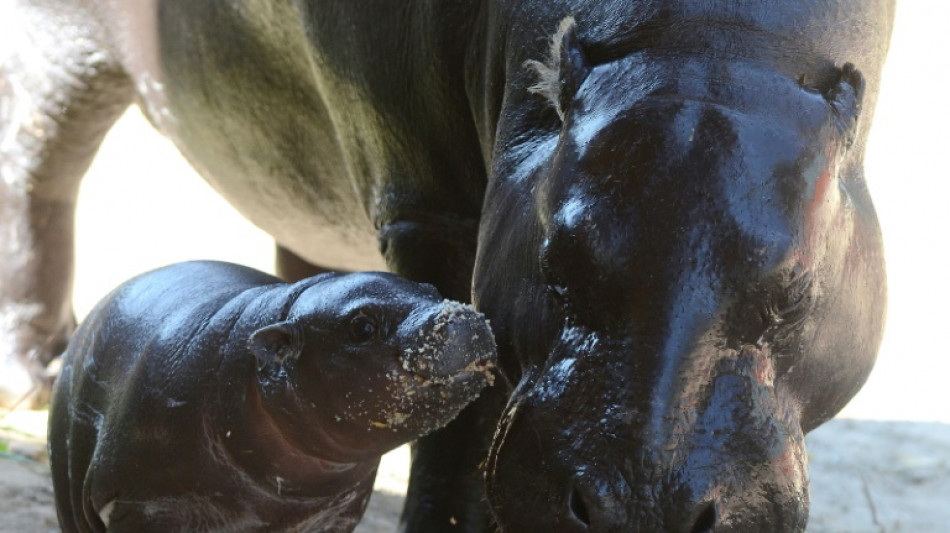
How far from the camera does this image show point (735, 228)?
72.9 inches

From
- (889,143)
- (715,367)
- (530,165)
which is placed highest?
(530,165)

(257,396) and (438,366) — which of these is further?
(257,396)

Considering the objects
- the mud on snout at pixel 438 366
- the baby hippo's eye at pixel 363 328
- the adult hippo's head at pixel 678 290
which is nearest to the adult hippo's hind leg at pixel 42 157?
the baby hippo's eye at pixel 363 328

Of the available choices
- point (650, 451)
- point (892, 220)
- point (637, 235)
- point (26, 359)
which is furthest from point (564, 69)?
point (892, 220)

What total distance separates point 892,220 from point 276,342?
7.01m

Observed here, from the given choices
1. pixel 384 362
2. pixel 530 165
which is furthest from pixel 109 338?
pixel 530 165

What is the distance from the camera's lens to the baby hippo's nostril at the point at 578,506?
1.78 metres

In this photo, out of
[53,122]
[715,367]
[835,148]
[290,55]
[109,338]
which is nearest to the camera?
[715,367]

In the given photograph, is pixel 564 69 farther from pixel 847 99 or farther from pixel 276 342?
pixel 276 342

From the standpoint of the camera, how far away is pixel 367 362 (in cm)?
225

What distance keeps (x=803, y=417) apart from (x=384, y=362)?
2.22ft

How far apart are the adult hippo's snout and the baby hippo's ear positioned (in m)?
0.57

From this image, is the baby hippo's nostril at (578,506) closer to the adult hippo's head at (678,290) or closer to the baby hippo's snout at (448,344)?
the adult hippo's head at (678,290)

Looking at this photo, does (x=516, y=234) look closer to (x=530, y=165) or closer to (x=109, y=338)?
(x=530, y=165)
